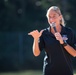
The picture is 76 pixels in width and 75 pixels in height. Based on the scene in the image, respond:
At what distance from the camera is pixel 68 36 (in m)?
5.02

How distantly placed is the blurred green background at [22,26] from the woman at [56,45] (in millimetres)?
10965

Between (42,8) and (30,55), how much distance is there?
145 inches

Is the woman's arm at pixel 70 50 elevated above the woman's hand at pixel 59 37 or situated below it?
below

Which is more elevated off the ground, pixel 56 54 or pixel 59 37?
pixel 59 37

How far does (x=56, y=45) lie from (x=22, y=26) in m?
15.7

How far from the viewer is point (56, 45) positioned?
4.91m

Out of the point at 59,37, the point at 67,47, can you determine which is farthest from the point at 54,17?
the point at 67,47

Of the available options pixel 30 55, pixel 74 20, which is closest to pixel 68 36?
pixel 30 55

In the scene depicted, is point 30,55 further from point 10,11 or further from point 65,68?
point 65,68

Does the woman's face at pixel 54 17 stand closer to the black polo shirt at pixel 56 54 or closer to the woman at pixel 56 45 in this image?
the woman at pixel 56 45

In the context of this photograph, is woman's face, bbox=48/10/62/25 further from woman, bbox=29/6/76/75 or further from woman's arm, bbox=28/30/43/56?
woman's arm, bbox=28/30/43/56

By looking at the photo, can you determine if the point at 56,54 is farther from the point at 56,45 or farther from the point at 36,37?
the point at 36,37

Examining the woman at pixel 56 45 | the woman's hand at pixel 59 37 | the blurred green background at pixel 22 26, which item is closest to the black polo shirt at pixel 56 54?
the woman at pixel 56 45

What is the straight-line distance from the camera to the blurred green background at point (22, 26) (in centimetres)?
1766
